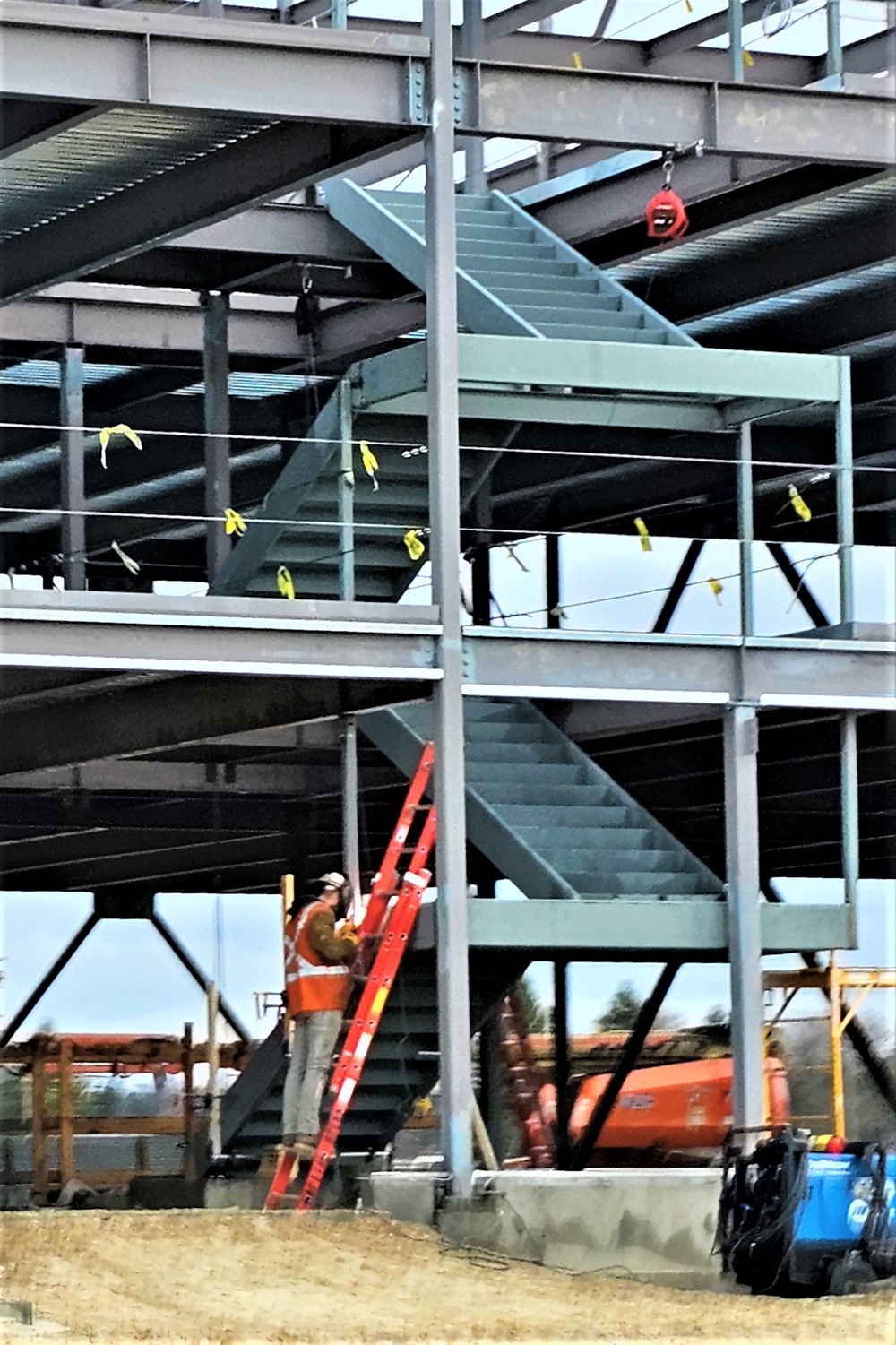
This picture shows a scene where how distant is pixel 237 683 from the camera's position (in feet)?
55.9

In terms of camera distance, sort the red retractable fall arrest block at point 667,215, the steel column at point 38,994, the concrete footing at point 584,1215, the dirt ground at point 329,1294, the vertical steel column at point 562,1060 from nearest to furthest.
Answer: the dirt ground at point 329,1294 → the concrete footing at point 584,1215 → the red retractable fall arrest block at point 667,215 → the vertical steel column at point 562,1060 → the steel column at point 38,994

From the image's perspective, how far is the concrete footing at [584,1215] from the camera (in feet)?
48.6

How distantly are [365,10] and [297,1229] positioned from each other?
10.2m

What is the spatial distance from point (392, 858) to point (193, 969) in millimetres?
12805

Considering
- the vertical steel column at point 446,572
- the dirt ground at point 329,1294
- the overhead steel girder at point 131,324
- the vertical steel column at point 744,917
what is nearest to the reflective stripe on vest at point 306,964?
the vertical steel column at point 446,572

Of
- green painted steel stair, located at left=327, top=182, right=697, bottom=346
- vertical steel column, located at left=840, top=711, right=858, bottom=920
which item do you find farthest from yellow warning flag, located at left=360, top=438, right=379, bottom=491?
vertical steel column, located at left=840, top=711, right=858, bottom=920

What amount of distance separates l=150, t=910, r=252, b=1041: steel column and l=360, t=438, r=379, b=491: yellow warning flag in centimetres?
1129

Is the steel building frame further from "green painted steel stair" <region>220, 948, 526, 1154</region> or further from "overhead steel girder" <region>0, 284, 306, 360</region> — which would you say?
"overhead steel girder" <region>0, 284, 306, 360</region>

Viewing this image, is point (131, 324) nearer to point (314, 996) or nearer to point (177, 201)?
point (177, 201)

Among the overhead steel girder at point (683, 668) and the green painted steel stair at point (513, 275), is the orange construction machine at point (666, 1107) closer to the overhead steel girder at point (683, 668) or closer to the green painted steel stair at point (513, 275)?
the overhead steel girder at point (683, 668)

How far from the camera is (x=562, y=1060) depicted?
1068 inches

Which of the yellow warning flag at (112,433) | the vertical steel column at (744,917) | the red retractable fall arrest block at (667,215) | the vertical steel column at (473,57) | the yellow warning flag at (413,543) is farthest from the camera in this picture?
the vertical steel column at (473,57)

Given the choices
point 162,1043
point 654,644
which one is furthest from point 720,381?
point 162,1043

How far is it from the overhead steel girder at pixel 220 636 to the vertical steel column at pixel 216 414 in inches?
158
